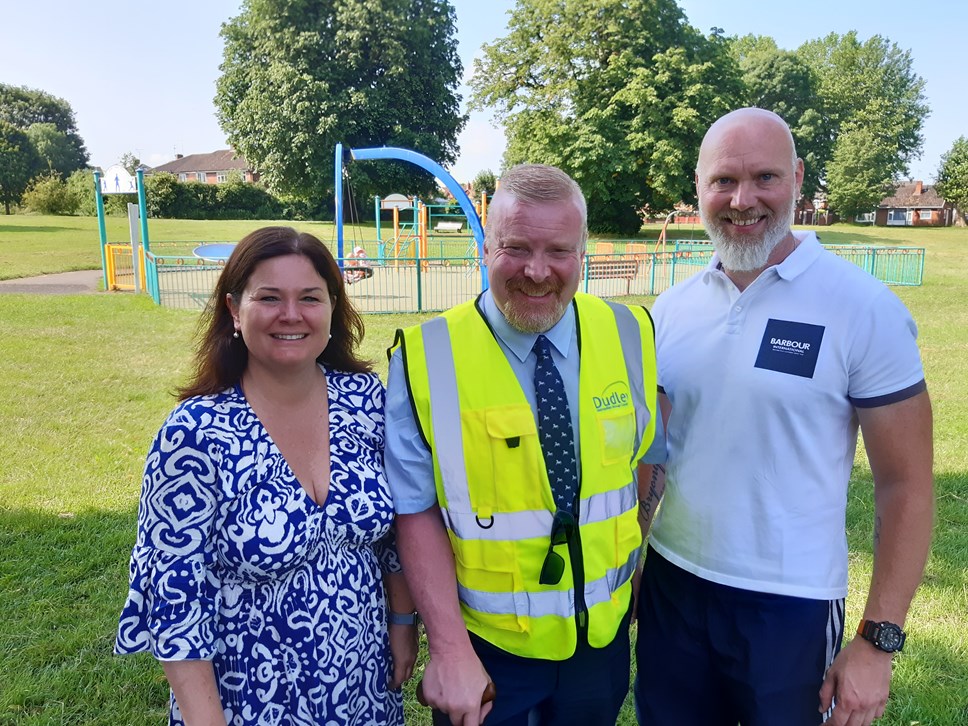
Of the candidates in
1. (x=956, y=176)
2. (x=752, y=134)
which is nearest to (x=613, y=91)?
(x=956, y=176)

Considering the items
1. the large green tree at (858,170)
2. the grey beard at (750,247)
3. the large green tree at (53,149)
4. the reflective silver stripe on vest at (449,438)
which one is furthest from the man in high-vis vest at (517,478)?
the large green tree at (53,149)

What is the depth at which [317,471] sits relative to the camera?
1985 mm

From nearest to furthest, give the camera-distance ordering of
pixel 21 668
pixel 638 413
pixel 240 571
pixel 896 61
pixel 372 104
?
pixel 240 571 < pixel 638 413 < pixel 21 668 < pixel 372 104 < pixel 896 61

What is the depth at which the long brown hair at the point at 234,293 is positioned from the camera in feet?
6.68

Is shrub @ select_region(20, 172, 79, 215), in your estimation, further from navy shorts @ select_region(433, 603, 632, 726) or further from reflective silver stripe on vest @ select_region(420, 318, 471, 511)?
navy shorts @ select_region(433, 603, 632, 726)

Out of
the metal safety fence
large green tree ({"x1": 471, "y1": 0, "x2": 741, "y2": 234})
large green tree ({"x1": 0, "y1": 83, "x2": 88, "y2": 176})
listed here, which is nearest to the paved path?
the metal safety fence

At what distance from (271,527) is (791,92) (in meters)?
60.4

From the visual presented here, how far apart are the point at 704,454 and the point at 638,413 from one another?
0.26m

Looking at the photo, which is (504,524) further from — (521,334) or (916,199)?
(916,199)

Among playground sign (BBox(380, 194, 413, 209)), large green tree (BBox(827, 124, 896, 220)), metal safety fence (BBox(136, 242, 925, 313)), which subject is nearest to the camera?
Result: metal safety fence (BBox(136, 242, 925, 313))

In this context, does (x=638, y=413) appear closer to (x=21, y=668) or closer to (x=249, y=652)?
(x=249, y=652)

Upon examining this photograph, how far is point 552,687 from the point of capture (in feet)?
6.74

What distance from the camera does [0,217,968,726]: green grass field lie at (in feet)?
11.0

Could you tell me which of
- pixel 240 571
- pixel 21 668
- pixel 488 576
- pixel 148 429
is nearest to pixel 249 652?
pixel 240 571
